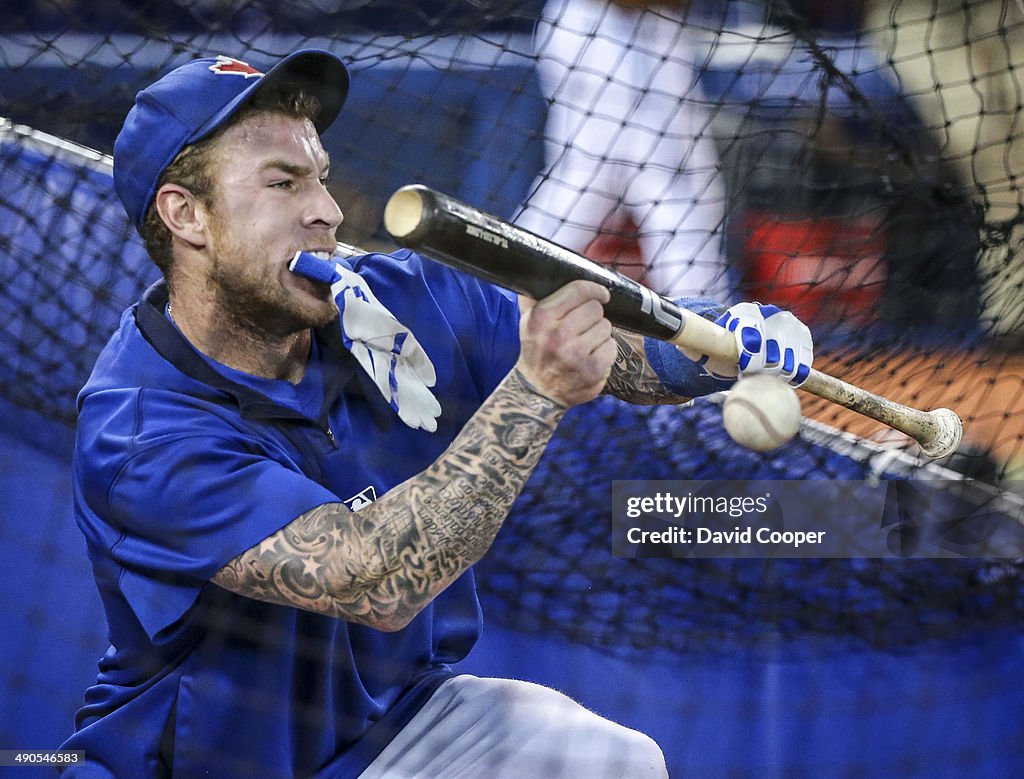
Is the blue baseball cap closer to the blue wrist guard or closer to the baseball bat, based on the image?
the baseball bat

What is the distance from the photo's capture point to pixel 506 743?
1.22 meters

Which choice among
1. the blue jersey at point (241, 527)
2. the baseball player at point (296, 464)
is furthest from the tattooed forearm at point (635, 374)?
the blue jersey at point (241, 527)

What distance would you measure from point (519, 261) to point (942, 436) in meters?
0.63

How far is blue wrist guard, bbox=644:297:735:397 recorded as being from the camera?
49.5 inches

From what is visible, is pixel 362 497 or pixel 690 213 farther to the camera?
pixel 690 213

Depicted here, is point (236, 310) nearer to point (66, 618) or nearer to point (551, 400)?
point (551, 400)

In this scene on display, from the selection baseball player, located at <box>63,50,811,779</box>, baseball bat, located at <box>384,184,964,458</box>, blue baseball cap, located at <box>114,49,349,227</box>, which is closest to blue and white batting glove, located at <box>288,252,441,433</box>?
baseball player, located at <box>63,50,811,779</box>

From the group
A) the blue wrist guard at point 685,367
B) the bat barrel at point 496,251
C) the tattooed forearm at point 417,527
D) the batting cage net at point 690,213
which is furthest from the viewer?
the batting cage net at point 690,213

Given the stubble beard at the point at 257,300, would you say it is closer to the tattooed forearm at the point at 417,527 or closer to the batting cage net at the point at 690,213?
the tattooed forearm at the point at 417,527

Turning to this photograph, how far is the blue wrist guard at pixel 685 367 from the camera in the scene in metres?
1.26

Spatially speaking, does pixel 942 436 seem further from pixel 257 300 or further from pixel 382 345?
pixel 257 300

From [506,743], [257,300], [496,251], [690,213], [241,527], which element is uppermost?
[690,213]

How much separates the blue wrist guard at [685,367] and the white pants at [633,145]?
33 centimetres

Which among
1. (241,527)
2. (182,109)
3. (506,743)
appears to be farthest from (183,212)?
(506,743)
